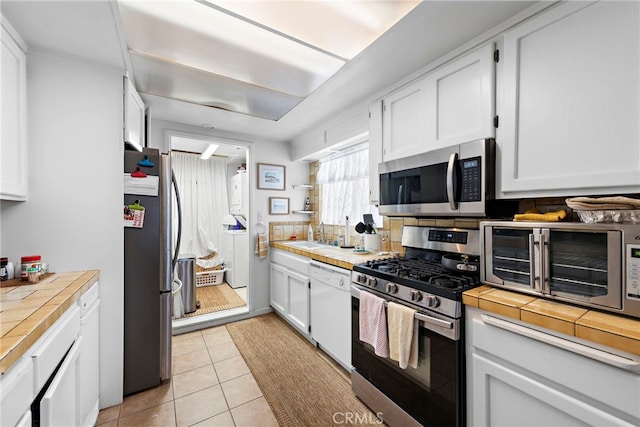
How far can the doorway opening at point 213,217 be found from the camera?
4020mm

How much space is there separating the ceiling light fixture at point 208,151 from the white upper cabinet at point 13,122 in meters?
2.44

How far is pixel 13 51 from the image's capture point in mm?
1378

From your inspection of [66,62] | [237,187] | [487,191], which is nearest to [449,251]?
[487,191]

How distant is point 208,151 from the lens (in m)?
4.26

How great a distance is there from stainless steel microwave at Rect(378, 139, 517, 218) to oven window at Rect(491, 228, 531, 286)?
0.19 meters

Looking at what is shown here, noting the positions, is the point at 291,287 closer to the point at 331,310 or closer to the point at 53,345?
the point at 331,310

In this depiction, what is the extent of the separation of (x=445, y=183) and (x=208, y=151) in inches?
149

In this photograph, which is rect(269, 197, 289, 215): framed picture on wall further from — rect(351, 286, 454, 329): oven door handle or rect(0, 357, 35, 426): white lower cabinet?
rect(0, 357, 35, 426): white lower cabinet

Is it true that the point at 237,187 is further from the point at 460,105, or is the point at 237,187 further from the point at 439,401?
the point at 439,401

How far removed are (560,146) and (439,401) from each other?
1336 millimetres

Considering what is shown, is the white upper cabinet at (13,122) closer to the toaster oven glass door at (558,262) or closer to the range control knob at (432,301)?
the range control knob at (432,301)

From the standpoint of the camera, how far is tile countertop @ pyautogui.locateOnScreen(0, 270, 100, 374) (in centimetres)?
80

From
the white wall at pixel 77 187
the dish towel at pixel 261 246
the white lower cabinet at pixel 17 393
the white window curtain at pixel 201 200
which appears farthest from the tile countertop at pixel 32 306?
the white window curtain at pixel 201 200

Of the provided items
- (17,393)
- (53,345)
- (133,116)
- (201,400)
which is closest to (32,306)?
(53,345)
